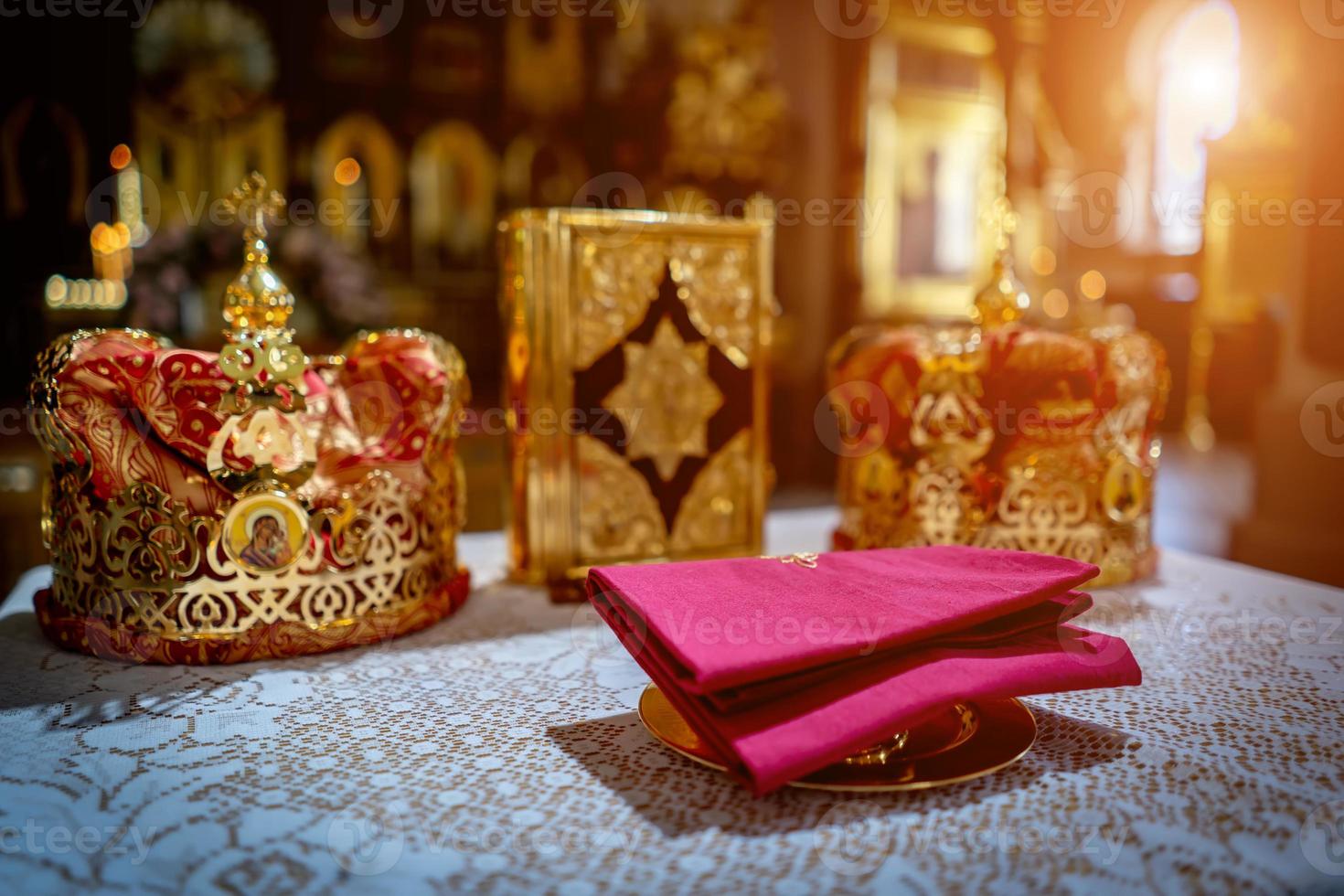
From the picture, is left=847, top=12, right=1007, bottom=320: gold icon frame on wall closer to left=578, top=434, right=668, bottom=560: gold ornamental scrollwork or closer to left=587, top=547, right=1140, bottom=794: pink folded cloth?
left=578, top=434, right=668, bottom=560: gold ornamental scrollwork

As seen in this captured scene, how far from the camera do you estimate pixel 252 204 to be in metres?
0.81

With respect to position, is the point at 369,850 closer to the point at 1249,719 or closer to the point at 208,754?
the point at 208,754

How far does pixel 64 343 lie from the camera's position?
76 centimetres

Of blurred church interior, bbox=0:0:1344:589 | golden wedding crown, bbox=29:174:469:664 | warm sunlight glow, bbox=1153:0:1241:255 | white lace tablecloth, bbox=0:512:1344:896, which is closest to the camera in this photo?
white lace tablecloth, bbox=0:512:1344:896

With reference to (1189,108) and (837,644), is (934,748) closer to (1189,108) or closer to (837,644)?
(837,644)

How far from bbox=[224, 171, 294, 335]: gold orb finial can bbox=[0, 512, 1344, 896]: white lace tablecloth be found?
298mm

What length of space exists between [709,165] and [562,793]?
3.00 meters

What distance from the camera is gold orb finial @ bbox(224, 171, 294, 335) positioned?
80 cm

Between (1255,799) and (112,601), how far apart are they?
821 mm

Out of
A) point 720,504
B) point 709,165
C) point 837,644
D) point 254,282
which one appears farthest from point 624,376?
point 709,165

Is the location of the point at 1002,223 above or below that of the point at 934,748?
above

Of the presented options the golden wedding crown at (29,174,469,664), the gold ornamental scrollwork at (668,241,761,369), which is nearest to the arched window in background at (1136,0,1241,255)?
the gold ornamental scrollwork at (668,241,761,369)

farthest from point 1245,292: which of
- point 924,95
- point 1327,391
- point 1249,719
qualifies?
point 1249,719

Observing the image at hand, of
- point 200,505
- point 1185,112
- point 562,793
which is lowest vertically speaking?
point 562,793
